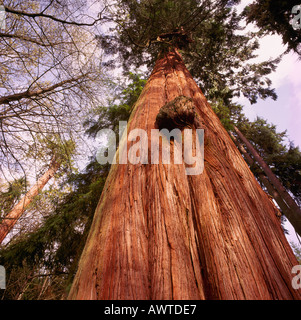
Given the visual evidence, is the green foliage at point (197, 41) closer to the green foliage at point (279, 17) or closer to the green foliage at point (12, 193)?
the green foliage at point (279, 17)

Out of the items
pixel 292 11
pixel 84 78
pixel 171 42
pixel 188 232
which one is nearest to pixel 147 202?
pixel 188 232

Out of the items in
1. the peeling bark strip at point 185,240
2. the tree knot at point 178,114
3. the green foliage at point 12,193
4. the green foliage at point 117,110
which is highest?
the green foliage at point 117,110

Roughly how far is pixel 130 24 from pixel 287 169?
32.2ft

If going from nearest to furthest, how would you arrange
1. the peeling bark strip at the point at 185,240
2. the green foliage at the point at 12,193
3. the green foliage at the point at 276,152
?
the peeling bark strip at the point at 185,240, the green foliage at the point at 12,193, the green foliage at the point at 276,152

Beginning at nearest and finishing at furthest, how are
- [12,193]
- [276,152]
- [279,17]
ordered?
[279,17], [12,193], [276,152]

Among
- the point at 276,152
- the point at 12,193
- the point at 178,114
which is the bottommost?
the point at 178,114

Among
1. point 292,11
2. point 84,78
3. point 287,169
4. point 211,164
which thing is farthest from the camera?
point 287,169

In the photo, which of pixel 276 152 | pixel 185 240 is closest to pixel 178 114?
pixel 185 240

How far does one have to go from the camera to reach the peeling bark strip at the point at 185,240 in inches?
31.5

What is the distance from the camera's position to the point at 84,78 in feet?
12.2

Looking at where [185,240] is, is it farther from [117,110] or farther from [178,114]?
[117,110]

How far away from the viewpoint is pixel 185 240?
3.24 ft

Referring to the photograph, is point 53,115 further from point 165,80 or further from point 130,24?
point 130,24

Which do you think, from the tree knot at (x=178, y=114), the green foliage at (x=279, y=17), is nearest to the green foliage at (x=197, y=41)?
the green foliage at (x=279, y=17)
